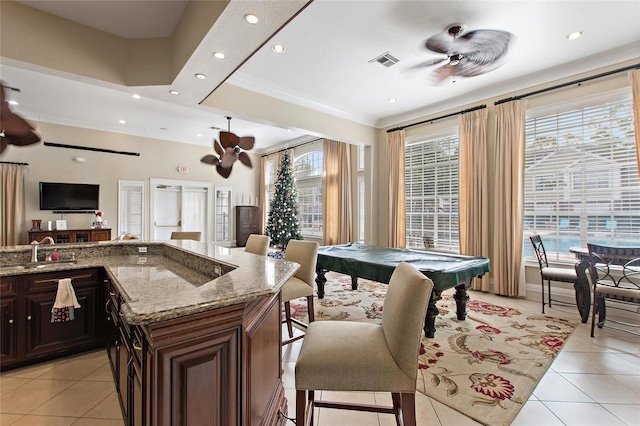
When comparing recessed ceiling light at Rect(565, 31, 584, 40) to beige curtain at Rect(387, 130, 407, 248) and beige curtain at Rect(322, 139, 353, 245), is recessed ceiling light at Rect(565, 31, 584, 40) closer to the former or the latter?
beige curtain at Rect(387, 130, 407, 248)

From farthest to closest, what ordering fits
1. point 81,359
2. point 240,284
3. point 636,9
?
point 636,9 → point 81,359 → point 240,284

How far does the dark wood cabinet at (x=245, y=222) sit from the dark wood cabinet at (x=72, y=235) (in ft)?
11.2

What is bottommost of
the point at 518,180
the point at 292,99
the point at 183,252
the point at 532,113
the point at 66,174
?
the point at 183,252

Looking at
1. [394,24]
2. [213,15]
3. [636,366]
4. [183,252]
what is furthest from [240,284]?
[636,366]

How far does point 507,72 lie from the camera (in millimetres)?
3986

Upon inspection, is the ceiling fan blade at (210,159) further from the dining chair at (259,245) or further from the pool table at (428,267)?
the pool table at (428,267)

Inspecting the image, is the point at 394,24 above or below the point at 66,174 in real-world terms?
above

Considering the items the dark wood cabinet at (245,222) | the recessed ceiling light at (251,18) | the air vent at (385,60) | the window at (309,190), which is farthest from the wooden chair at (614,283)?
the dark wood cabinet at (245,222)

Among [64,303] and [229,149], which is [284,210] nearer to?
[229,149]

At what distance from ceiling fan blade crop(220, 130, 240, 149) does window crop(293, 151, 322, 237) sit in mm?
3121

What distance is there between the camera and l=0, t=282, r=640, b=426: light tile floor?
5.79 feet

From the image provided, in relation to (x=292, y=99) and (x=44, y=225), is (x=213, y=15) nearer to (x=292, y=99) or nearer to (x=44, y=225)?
(x=292, y=99)

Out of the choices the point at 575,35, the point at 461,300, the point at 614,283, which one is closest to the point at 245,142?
the point at 461,300

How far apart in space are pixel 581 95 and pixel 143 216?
9325 millimetres
